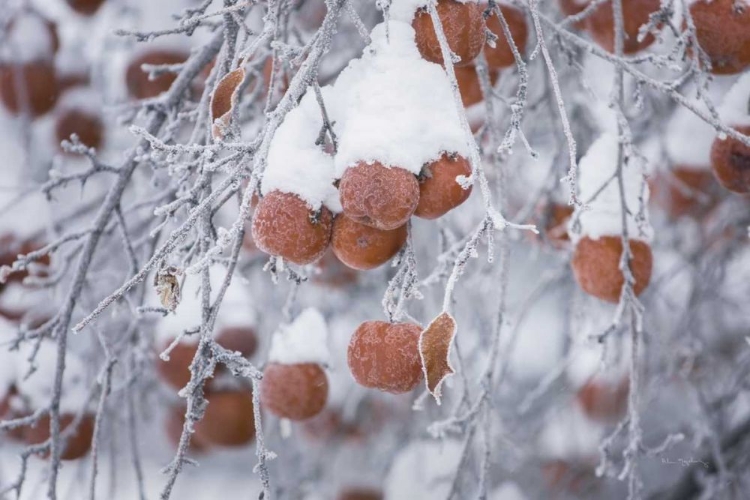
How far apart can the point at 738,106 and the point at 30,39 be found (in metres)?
2.06

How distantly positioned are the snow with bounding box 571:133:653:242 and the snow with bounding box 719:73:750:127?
0.62 feet

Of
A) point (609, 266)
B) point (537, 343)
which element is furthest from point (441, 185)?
point (537, 343)

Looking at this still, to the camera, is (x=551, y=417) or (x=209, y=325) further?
(x=551, y=417)

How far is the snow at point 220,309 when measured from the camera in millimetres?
2045

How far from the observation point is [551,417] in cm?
272

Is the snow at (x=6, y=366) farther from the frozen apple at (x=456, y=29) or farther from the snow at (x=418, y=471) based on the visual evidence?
the frozen apple at (x=456, y=29)

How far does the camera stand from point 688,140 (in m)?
2.27

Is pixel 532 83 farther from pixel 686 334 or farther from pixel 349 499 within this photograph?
pixel 349 499

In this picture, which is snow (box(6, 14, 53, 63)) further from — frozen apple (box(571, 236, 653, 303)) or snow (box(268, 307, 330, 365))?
frozen apple (box(571, 236, 653, 303))

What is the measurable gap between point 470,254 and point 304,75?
30 centimetres

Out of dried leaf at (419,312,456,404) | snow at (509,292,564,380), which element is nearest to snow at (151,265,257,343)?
dried leaf at (419,312,456,404)

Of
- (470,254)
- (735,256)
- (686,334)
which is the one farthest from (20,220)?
(735,256)

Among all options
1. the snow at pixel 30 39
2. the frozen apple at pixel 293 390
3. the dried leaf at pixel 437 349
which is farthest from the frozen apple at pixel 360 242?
the snow at pixel 30 39

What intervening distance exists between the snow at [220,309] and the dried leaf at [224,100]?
3.57ft
